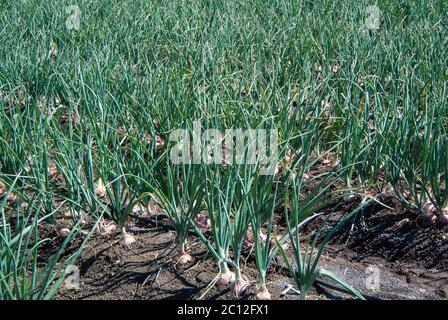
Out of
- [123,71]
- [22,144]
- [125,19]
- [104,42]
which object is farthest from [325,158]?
[125,19]

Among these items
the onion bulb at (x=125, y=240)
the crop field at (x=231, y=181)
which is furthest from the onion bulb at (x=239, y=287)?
the onion bulb at (x=125, y=240)

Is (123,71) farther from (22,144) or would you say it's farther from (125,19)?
(125,19)

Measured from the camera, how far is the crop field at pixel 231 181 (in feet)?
6.07

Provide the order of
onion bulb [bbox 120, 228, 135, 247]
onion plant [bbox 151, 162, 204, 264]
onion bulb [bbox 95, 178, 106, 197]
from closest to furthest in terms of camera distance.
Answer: onion plant [bbox 151, 162, 204, 264], onion bulb [bbox 120, 228, 135, 247], onion bulb [bbox 95, 178, 106, 197]

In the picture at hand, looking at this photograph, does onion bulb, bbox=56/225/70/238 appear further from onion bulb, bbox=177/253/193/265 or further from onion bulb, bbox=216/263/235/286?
onion bulb, bbox=216/263/235/286

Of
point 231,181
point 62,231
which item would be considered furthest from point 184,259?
point 62,231

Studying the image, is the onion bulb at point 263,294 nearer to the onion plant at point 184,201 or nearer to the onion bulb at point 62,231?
the onion plant at point 184,201

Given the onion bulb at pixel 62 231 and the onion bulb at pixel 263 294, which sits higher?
the onion bulb at pixel 62 231

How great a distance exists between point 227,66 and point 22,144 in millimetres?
1068

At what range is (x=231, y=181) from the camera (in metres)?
1.93
